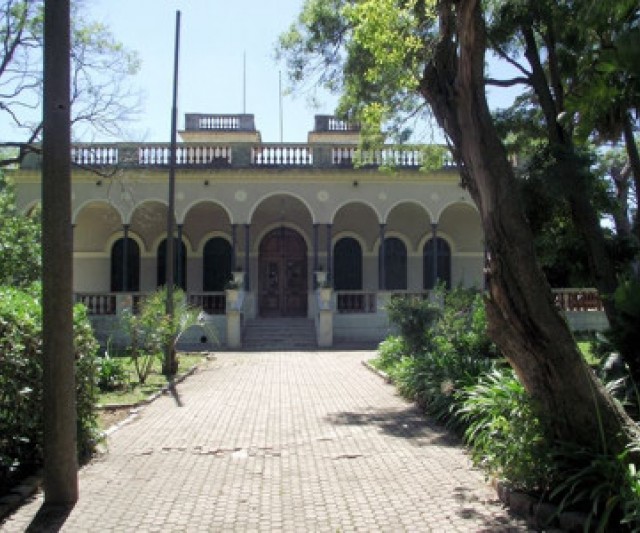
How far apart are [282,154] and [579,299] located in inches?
440

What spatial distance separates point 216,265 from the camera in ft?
86.4

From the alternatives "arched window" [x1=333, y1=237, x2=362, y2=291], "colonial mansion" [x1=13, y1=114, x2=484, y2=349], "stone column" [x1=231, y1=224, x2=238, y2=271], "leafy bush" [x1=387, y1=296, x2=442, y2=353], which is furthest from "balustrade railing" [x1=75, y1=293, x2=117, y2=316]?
"leafy bush" [x1=387, y1=296, x2=442, y2=353]

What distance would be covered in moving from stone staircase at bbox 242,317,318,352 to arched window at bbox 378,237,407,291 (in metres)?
4.06

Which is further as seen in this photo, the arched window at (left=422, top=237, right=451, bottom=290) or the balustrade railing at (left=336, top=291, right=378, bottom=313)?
the arched window at (left=422, top=237, right=451, bottom=290)

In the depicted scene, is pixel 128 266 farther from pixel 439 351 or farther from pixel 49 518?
pixel 49 518

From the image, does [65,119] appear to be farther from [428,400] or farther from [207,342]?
[207,342]

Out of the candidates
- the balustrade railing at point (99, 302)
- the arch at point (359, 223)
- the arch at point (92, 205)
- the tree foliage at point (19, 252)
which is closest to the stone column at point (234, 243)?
the arch at point (92, 205)

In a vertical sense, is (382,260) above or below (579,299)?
above

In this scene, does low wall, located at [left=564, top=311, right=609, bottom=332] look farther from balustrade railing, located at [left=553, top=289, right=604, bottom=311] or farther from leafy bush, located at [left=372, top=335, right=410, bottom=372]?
leafy bush, located at [left=372, top=335, right=410, bottom=372]

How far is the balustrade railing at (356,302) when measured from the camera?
2333 cm

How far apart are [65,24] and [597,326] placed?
2054 cm

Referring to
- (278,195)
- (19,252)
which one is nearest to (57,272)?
(19,252)

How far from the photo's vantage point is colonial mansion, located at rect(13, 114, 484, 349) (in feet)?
76.4

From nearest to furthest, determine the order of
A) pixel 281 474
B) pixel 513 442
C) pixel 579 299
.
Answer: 1. pixel 513 442
2. pixel 281 474
3. pixel 579 299
